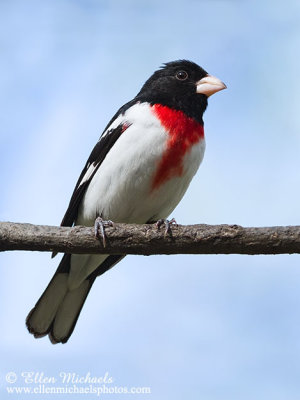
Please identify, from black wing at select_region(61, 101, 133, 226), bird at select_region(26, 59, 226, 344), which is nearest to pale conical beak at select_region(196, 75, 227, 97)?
bird at select_region(26, 59, 226, 344)

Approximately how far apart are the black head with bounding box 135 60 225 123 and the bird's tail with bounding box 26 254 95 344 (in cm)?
174

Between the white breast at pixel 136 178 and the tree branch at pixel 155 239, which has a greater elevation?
the white breast at pixel 136 178

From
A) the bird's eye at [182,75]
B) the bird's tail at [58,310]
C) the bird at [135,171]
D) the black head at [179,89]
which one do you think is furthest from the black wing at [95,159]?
the bird's eye at [182,75]

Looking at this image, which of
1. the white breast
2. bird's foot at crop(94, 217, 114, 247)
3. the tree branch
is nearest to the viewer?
the tree branch

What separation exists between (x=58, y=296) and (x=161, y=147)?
1.78 m

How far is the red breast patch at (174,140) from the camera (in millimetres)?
4543

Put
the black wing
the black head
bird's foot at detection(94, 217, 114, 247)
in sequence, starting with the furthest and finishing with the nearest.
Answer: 1. the black head
2. the black wing
3. bird's foot at detection(94, 217, 114, 247)

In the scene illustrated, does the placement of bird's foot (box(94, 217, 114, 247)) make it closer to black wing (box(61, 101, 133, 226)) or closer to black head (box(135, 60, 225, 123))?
black wing (box(61, 101, 133, 226))

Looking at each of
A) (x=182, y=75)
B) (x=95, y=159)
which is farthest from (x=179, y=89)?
(x=95, y=159)

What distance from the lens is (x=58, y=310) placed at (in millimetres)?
5137

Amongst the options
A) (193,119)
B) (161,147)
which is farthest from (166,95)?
(161,147)

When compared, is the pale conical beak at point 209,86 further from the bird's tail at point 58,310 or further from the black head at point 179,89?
the bird's tail at point 58,310

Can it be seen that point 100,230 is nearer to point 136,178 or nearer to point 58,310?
point 136,178

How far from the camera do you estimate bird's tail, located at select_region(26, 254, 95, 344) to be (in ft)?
16.5
